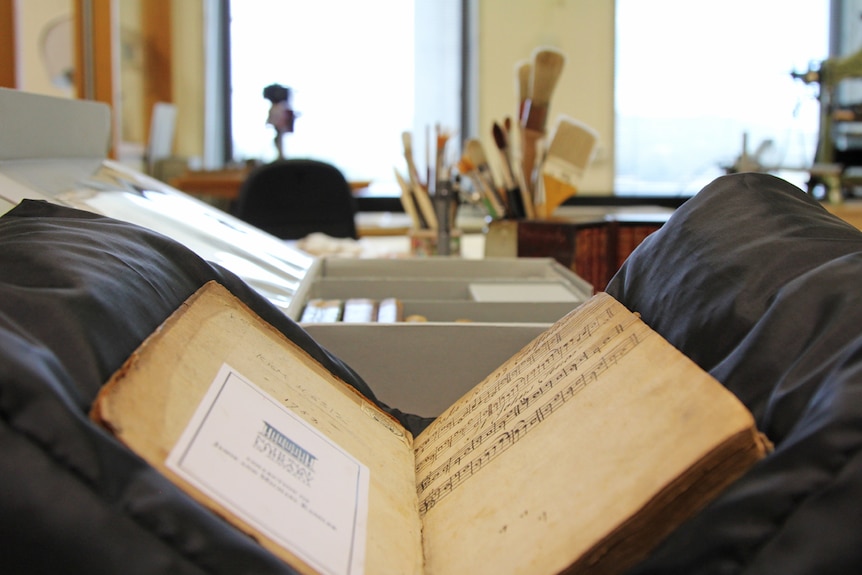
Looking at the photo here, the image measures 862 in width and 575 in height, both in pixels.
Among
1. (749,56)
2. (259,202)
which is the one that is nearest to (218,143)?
(259,202)

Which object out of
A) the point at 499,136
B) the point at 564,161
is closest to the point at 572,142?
the point at 564,161

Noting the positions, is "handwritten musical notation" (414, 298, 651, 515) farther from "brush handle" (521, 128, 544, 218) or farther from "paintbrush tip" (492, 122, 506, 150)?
"brush handle" (521, 128, 544, 218)

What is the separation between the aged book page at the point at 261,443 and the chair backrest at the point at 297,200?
210 centimetres

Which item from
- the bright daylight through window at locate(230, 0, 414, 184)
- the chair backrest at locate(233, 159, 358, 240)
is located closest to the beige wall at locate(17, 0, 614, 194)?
the bright daylight through window at locate(230, 0, 414, 184)

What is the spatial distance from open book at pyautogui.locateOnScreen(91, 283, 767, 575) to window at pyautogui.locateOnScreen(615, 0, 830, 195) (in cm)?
421

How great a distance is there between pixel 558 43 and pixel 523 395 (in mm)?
4128

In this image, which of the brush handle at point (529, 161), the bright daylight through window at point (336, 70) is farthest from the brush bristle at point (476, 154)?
the bright daylight through window at point (336, 70)

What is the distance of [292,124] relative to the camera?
3408mm

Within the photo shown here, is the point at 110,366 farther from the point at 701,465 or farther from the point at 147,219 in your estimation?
the point at 147,219

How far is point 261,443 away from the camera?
46 centimetres

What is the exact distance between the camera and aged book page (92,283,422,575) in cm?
40

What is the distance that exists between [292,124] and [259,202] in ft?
2.79

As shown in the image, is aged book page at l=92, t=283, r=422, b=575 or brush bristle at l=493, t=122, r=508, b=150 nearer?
aged book page at l=92, t=283, r=422, b=575

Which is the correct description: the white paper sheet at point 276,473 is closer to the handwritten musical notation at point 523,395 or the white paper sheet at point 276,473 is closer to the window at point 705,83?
the handwritten musical notation at point 523,395
